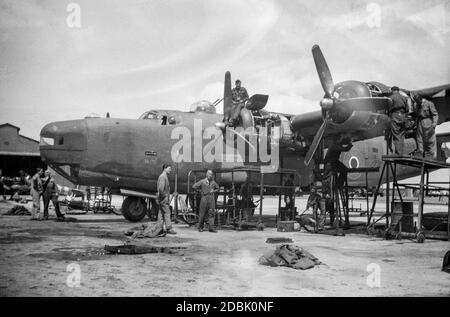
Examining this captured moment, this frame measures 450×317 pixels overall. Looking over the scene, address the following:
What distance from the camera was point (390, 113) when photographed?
11273 mm

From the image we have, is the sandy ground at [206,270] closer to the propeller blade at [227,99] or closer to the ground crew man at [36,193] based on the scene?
the ground crew man at [36,193]

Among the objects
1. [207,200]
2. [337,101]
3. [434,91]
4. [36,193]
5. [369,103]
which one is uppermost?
[434,91]

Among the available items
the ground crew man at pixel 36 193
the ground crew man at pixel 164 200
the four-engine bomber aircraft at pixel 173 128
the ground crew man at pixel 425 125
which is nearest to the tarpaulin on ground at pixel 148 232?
the ground crew man at pixel 164 200

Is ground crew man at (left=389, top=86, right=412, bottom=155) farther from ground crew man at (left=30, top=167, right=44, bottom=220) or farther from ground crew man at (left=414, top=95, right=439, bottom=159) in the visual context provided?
ground crew man at (left=30, top=167, right=44, bottom=220)

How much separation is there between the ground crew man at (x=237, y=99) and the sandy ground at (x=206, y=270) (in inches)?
224

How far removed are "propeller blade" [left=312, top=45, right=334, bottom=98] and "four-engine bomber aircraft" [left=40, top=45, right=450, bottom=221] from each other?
3 cm

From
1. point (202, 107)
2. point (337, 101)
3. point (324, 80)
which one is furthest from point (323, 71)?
point (202, 107)

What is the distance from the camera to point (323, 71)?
41.3ft

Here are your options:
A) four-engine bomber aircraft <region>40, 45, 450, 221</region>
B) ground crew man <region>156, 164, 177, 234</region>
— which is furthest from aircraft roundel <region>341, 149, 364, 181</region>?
ground crew man <region>156, 164, 177, 234</region>

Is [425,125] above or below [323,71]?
below

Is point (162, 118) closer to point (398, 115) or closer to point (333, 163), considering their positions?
point (333, 163)

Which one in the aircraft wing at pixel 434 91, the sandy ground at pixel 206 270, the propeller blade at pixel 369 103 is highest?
the aircraft wing at pixel 434 91

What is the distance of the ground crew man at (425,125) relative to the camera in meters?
11.0

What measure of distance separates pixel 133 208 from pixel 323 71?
801 centimetres
